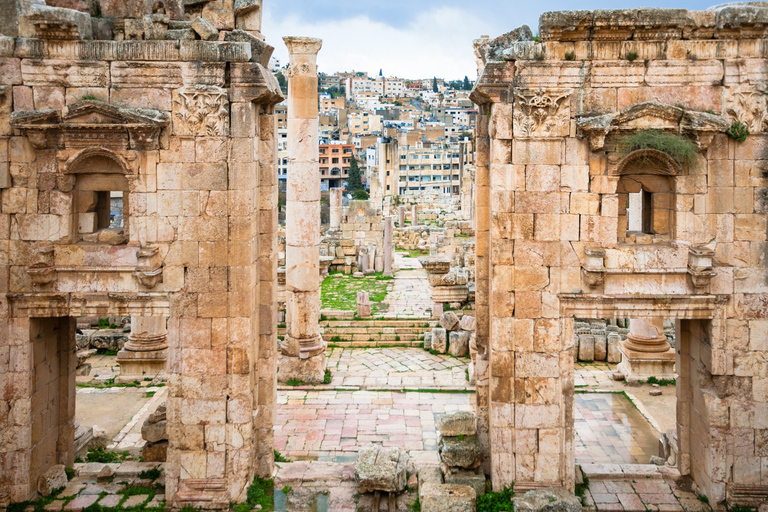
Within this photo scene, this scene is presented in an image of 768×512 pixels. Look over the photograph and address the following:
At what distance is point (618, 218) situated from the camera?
868 cm

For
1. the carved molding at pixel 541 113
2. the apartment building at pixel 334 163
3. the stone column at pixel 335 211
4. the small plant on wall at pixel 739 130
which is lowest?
the small plant on wall at pixel 739 130

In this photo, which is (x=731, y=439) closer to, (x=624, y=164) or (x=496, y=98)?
(x=624, y=164)

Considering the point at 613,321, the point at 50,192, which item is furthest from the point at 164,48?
the point at 613,321

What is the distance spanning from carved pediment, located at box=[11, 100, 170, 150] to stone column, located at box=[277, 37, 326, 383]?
5.84m

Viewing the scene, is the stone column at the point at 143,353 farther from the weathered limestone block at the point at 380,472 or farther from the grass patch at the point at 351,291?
the weathered limestone block at the point at 380,472

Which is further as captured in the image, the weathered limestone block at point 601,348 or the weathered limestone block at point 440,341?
the weathered limestone block at point 440,341

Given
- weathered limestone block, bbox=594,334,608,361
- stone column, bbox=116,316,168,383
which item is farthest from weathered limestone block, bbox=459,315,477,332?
stone column, bbox=116,316,168,383

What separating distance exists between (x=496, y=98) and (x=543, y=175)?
4.17 feet

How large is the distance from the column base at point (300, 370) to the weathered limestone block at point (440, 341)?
3847mm

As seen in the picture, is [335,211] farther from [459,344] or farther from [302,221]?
[302,221]

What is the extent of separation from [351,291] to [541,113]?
1699cm

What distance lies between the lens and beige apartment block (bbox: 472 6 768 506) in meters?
8.19

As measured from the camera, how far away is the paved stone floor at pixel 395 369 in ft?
47.1

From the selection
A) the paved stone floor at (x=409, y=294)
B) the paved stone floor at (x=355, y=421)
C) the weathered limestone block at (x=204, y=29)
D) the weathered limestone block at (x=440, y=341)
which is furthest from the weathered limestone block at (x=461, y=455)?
the paved stone floor at (x=409, y=294)
